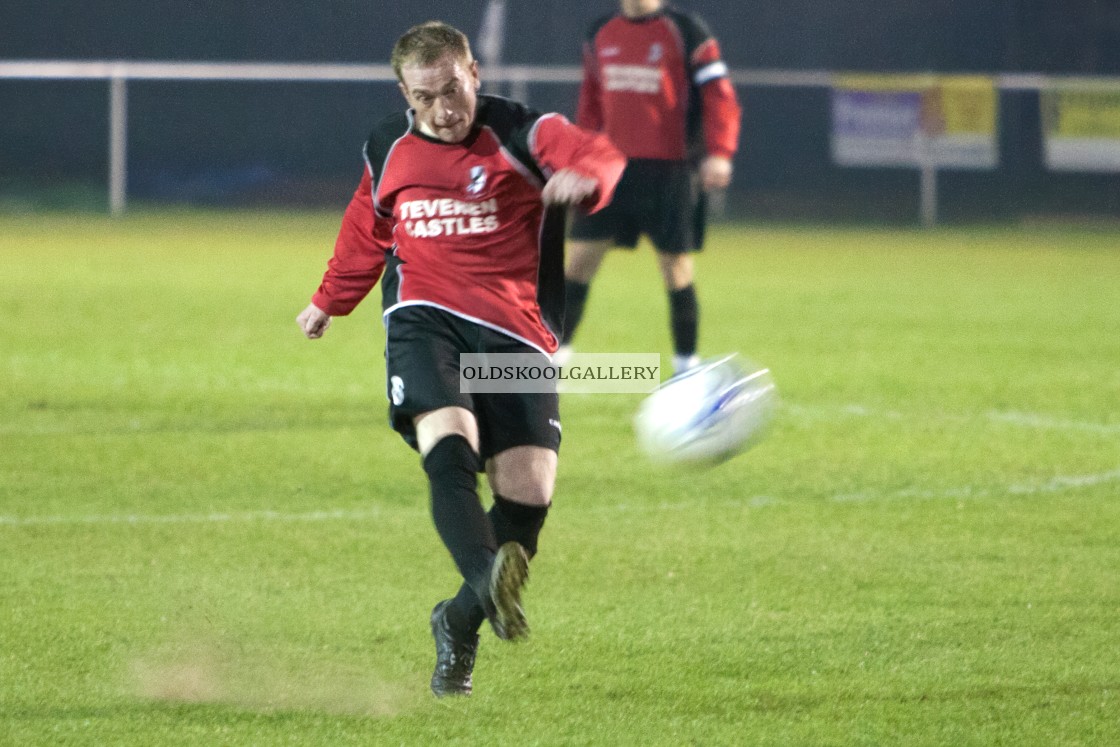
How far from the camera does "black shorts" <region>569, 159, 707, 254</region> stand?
9344mm

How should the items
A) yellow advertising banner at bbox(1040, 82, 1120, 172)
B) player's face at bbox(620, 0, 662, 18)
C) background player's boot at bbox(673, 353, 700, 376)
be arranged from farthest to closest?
yellow advertising banner at bbox(1040, 82, 1120, 172)
player's face at bbox(620, 0, 662, 18)
background player's boot at bbox(673, 353, 700, 376)

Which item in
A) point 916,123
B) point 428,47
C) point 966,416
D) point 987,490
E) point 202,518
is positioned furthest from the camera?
point 916,123

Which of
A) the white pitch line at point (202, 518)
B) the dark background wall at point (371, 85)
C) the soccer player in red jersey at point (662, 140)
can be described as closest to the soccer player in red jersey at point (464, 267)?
the white pitch line at point (202, 518)

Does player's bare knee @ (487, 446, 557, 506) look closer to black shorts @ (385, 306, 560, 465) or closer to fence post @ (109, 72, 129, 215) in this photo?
black shorts @ (385, 306, 560, 465)

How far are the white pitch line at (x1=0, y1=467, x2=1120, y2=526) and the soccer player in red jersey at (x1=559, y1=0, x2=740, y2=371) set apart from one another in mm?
2565

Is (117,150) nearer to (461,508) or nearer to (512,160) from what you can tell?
(512,160)

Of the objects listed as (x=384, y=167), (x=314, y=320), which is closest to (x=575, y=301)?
(x=314, y=320)

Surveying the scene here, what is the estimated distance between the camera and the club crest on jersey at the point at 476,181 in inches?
176

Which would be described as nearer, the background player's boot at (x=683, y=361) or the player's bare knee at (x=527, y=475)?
the player's bare knee at (x=527, y=475)

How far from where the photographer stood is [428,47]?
4.27m

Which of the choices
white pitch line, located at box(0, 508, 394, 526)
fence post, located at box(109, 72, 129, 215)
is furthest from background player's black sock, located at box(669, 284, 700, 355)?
fence post, located at box(109, 72, 129, 215)

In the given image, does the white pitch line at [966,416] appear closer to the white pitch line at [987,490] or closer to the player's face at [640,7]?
the white pitch line at [987,490]

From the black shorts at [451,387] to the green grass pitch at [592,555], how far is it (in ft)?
2.00

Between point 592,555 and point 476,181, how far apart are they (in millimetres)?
1741
